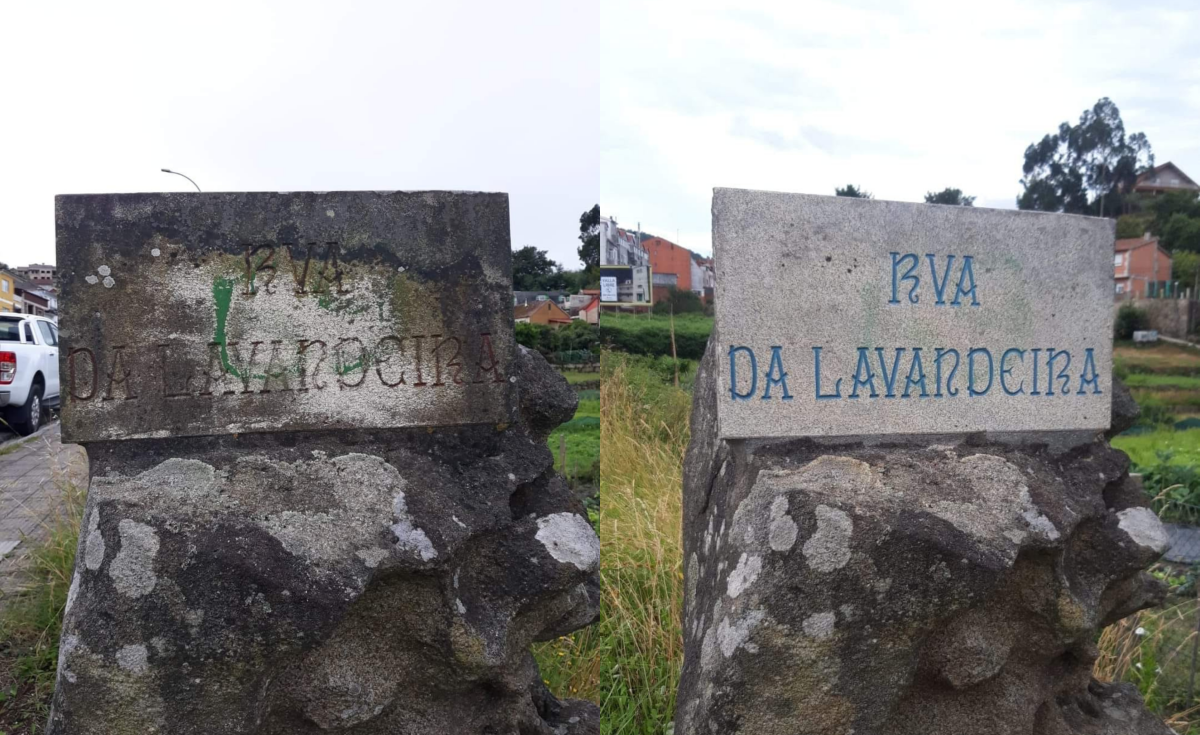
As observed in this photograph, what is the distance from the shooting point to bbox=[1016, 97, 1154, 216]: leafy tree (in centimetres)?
762

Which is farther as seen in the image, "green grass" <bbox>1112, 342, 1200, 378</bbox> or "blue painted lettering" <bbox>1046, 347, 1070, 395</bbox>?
"green grass" <bbox>1112, 342, 1200, 378</bbox>

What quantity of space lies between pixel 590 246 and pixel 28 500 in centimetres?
357

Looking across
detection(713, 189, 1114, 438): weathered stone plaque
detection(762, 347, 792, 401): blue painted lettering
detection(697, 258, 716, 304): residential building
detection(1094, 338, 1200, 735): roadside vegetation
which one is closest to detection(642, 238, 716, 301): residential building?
detection(697, 258, 716, 304): residential building

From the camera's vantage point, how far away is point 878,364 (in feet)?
6.98

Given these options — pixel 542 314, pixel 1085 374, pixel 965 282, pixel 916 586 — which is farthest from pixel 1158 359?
pixel 916 586

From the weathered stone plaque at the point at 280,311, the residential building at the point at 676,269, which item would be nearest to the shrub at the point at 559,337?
the residential building at the point at 676,269

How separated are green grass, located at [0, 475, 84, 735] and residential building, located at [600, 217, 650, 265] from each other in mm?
2884

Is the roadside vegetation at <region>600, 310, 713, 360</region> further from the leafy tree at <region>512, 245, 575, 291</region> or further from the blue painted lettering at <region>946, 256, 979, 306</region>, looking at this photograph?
the blue painted lettering at <region>946, 256, 979, 306</region>

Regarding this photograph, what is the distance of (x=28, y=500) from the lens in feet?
15.5

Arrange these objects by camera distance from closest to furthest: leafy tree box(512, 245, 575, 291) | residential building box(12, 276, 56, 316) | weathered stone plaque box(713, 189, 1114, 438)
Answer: weathered stone plaque box(713, 189, 1114, 438) < leafy tree box(512, 245, 575, 291) < residential building box(12, 276, 56, 316)

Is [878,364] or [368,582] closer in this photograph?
[368,582]

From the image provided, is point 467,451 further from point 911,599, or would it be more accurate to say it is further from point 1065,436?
point 1065,436

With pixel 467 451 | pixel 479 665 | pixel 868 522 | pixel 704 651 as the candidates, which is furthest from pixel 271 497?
pixel 868 522

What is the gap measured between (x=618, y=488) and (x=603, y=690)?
4.77 feet
